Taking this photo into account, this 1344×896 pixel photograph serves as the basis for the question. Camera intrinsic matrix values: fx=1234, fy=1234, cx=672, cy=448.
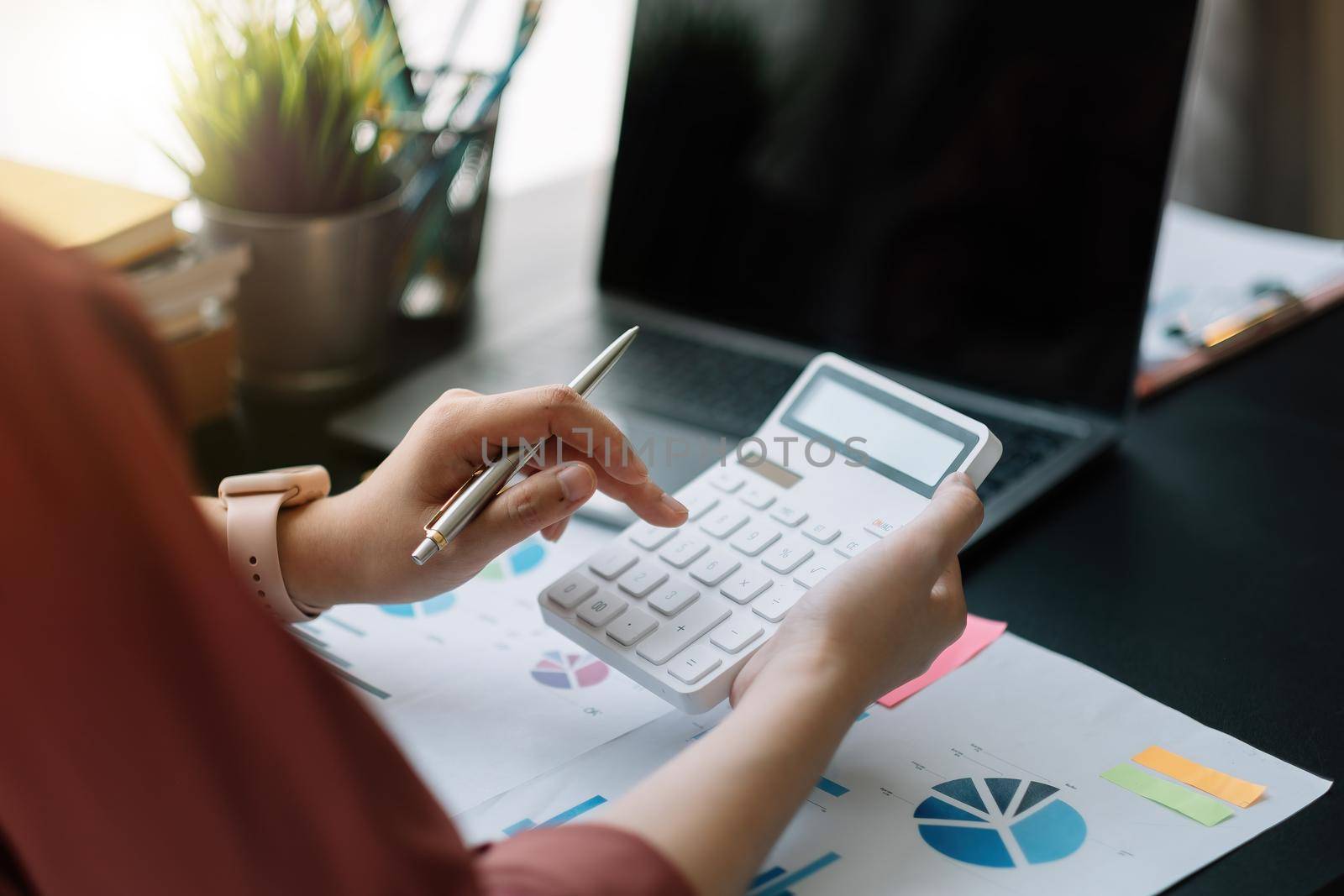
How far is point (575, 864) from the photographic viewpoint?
386 mm

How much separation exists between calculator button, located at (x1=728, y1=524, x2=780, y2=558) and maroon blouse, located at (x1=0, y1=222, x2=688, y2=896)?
27cm

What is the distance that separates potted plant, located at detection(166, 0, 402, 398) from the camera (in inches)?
31.3

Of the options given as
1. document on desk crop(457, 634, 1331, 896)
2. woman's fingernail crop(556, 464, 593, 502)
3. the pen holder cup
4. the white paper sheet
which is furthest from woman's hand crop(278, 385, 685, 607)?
the white paper sheet

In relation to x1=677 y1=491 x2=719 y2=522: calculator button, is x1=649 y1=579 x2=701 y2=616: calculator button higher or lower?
lower

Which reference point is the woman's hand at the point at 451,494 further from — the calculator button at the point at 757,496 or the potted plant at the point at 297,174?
the potted plant at the point at 297,174

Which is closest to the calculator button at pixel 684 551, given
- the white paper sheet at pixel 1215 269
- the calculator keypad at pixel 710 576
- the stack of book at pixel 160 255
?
the calculator keypad at pixel 710 576

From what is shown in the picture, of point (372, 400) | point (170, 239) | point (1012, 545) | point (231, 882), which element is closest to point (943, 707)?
point (1012, 545)

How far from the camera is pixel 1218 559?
70cm

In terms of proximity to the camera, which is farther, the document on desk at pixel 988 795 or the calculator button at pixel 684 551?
the calculator button at pixel 684 551

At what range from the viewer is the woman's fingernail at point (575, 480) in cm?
57

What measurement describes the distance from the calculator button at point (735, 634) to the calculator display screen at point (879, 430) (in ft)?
0.36

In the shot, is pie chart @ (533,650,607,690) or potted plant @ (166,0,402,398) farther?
potted plant @ (166,0,402,398)

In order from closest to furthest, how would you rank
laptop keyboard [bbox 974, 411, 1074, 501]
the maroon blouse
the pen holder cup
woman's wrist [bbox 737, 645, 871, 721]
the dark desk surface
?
the maroon blouse < woman's wrist [bbox 737, 645, 871, 721] < the dark desk surface < laptop keyboard [bbox 974, 411, 1074, 501] < the pen holder cup

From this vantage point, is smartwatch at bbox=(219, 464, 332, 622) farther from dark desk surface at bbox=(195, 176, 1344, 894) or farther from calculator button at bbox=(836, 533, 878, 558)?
calculator button at bbox=(836, 533, 878, 558)
